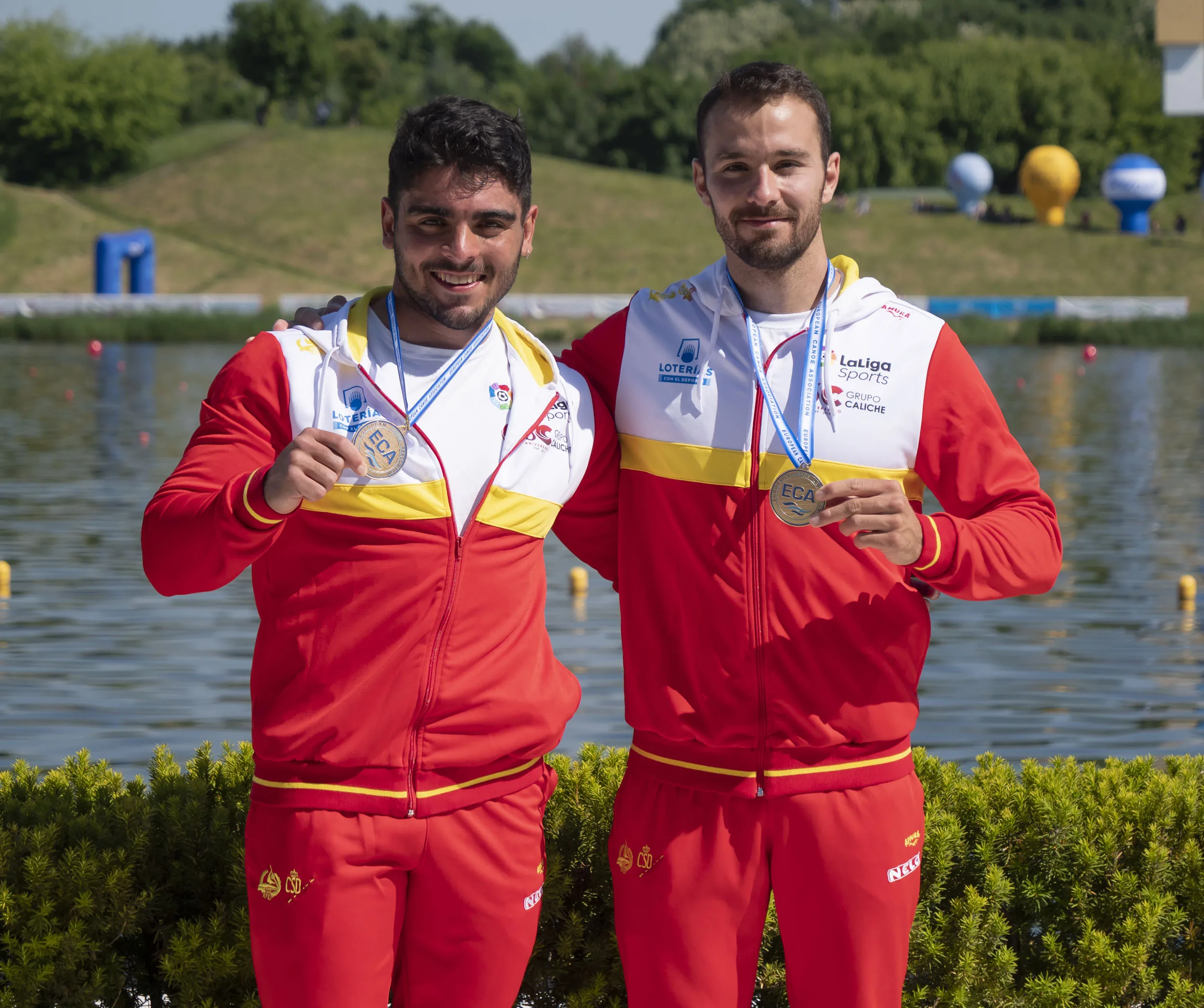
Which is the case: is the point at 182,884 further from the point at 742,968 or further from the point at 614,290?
the point at 614,290

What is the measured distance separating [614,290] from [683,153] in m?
35.0

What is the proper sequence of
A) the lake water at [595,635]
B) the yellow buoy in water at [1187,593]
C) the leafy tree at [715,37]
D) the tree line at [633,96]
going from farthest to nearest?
the leafy tree at [715,37] → the tree line at [633,96] → the yellow buoy in water at [1187,593] → the lake water at [595,635]

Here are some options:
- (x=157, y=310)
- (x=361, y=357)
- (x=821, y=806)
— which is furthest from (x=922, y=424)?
(x=157, y=310)

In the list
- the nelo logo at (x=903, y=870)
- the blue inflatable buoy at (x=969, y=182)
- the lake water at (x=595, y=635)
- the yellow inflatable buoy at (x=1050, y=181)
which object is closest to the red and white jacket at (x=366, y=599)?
the nelo logo at (x=903, y=870)

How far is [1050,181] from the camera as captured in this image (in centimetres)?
7919

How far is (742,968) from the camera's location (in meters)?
3.92

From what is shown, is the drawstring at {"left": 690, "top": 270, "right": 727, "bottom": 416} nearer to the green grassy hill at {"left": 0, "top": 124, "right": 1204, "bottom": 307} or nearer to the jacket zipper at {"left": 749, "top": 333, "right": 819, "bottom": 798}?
the jacket zipper at {"left": 749, "top": 333, "right": 819, "bottom": 798}

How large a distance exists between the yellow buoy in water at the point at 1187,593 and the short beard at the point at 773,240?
11.4 meters

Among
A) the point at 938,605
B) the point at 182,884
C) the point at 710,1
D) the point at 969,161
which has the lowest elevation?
the point at 938,605

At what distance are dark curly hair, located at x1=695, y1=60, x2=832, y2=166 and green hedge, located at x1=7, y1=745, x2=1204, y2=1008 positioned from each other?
2216 millimetres

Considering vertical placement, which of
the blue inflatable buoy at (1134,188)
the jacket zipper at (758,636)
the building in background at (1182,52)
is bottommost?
the jacket zipper at (758,636)

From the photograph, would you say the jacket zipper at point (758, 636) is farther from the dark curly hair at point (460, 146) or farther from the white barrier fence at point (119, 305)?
the white barrier fence at point (119, 305)

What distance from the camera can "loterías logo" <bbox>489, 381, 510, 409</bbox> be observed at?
3.96 metres

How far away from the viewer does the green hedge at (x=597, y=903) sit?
4641 millimetres
